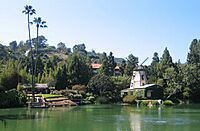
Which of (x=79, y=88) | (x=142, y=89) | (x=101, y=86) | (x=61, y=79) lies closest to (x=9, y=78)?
(x=79, y=88)

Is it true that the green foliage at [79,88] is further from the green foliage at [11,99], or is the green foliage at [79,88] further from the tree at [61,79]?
the green foliage at [11,99]

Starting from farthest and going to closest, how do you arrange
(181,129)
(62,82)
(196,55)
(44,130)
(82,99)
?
(196,55) < (62,82) < (82,99) < (181,129) < (44,130)

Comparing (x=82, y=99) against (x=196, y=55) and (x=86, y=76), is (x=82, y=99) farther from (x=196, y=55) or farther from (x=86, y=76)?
(x=196, y=55)

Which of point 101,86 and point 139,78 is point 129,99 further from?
point 139,78

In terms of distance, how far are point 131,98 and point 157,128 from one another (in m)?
44.0

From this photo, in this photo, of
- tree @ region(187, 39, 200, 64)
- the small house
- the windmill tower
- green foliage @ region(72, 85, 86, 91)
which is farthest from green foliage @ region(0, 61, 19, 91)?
tree @ region(187, 39, 200, 64)

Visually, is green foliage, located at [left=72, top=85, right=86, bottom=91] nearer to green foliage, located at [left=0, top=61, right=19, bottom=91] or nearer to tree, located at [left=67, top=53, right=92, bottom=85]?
tree, located at [left=67, top=53, right=92, bottom=85]

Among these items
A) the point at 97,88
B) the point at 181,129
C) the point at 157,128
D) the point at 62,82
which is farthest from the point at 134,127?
the point at 62,82

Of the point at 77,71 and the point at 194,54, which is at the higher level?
the point at 194,54

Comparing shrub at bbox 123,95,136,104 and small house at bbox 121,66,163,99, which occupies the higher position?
small house at bbox 121,66,163,99

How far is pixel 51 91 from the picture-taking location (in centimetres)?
7925

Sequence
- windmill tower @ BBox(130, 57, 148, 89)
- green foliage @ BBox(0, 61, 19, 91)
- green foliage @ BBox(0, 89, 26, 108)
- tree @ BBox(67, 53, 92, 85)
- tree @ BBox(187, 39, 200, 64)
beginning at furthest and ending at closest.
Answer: tree @ BBox(187, 39, 200, 64), tree @ BBox(67, 53, 92, 85), windmill tower @ BBox(130, 57, 148, 89), green foliage @ BBox(0, 61, 19, 91), green foliage @ BBox(0, 89, 26, 108)

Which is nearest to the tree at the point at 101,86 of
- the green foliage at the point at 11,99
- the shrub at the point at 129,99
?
the shrub at the point at 129,99

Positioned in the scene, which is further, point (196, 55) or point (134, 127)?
point (196, 55)
